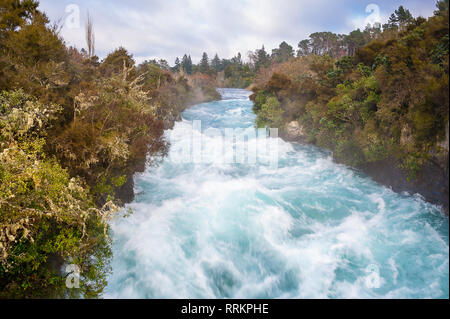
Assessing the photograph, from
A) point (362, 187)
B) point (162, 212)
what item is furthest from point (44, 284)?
point (362, 187)

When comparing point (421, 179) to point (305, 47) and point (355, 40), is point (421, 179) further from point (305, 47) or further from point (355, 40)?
point (305, 47)

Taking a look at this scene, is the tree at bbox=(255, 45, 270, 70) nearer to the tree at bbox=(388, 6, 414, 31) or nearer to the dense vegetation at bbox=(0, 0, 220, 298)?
the tree at bbox=(388, 6, 414, 31)

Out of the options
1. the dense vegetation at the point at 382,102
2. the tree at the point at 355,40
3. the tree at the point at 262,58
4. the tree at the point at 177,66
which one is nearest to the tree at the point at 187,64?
the tree at the point at 177,66

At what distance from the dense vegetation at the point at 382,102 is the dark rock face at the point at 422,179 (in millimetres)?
231

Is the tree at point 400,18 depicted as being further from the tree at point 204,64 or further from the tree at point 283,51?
the tree at point 204,64

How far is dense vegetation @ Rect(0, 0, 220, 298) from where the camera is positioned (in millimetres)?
5367

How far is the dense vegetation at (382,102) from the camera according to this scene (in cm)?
696

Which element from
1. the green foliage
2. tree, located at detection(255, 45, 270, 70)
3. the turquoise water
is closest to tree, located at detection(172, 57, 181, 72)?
tree, located at detection(255, 45, 270, 70)

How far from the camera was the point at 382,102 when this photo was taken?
36.0 ft

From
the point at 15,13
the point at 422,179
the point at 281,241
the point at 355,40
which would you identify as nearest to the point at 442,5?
the point at 422,179

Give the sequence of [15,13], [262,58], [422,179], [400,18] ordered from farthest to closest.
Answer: [262,58], [400,18], [15,13], [422,179]

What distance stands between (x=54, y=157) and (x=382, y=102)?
41.4 ft
